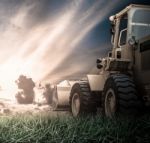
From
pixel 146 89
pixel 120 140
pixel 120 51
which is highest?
pixel 120 51

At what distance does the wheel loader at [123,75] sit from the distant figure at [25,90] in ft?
16.5

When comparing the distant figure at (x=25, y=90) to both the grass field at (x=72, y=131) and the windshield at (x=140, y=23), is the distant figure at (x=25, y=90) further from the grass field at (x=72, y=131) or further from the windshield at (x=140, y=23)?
the grass field at (x=72, y=131)

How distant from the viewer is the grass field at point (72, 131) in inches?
243

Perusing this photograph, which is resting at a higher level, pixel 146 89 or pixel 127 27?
pixel 127 27

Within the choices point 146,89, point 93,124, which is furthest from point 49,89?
point 93,124

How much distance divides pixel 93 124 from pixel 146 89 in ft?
7.19

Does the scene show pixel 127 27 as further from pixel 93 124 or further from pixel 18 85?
pixel 18 85

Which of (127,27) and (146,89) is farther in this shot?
(127,27)

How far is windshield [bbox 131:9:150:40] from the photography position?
32.8 ft

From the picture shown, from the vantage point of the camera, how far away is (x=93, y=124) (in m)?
7.21

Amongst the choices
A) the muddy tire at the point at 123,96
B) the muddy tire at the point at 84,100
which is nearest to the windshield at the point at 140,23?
the muddy tire at the point at 123,96

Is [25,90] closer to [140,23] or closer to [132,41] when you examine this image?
[140,23]

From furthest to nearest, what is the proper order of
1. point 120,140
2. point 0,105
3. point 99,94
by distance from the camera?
point 0,105 → point 99,94 → point 120,140

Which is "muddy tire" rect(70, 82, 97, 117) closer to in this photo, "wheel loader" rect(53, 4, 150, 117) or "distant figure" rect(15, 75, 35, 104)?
"wheel loader" rect(53, 4, 150, 117)
